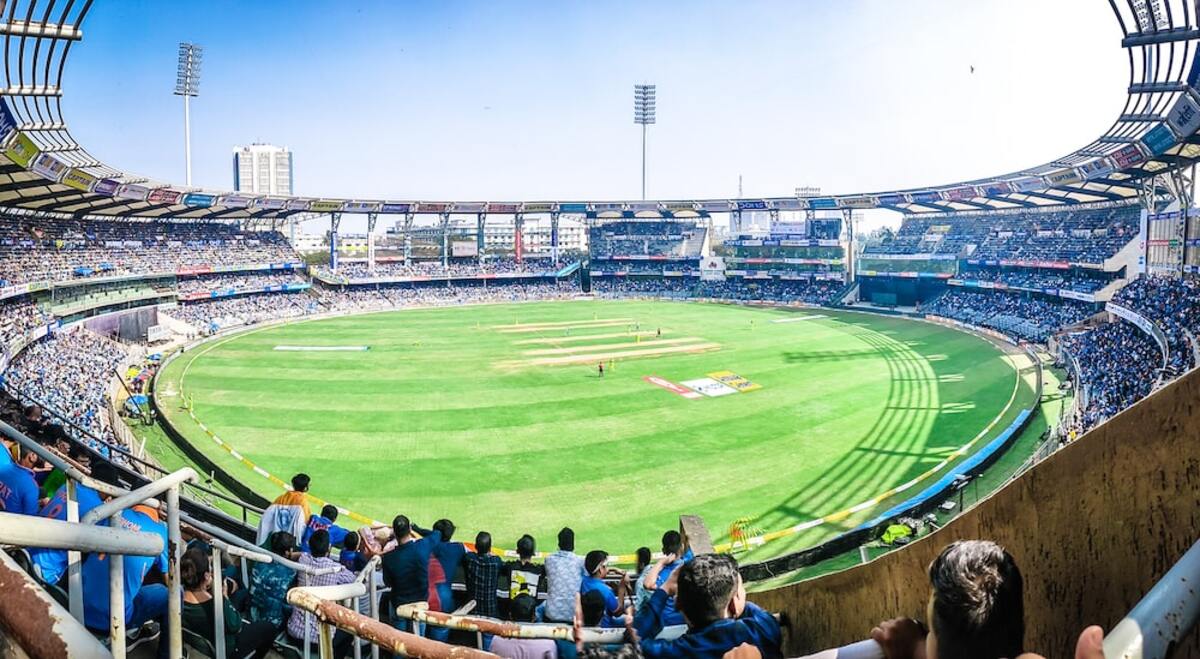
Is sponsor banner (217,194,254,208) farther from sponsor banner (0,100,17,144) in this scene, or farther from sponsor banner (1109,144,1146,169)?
sponsor banner (1109,144,1146,169)

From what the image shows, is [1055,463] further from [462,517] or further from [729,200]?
[729,200]

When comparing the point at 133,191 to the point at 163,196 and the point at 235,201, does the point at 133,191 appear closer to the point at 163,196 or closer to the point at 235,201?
the point at 163,196

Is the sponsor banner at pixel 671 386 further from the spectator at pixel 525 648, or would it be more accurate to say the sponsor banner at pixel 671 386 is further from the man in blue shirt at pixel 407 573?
the spectator at pixel 525 648

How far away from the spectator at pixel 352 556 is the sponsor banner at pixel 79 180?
36.2 metres

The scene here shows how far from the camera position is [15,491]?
441cm

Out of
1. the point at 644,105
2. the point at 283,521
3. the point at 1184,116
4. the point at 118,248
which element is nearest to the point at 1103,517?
the point at 283,521

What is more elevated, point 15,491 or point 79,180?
point 79,180

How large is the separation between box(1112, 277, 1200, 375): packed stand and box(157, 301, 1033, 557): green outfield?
217 inches

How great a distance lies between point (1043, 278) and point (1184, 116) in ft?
97.5

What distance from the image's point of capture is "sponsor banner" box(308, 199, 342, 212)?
65.8 metres

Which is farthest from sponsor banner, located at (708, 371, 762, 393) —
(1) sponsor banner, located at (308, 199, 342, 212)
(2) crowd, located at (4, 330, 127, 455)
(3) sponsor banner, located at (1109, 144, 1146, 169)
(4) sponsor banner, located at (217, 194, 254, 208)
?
(1) sponsor banner, located at (308, 199, 342, 212)

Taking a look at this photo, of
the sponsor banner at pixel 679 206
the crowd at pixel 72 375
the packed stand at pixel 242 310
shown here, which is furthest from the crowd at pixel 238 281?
the sponsor banner at pixel 679 206

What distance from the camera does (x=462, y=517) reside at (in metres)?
18.6

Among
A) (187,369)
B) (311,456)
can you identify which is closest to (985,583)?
(311,456)
